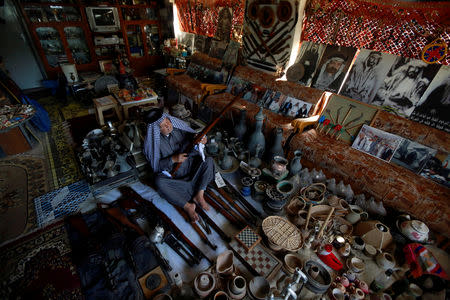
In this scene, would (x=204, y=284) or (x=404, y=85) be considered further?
(x=404, y=85)

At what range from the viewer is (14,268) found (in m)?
2.02

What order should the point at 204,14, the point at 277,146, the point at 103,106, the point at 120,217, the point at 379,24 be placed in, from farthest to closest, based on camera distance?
1. the point at 204,14
2. the point at 103,106
3. the point at 277,146
4. the point at 379,24
5. the point at 120,217

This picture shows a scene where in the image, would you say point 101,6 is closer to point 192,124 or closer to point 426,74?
point 192,124

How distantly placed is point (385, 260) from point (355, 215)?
520 millimetres

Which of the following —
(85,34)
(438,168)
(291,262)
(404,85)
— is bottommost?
(291,262)

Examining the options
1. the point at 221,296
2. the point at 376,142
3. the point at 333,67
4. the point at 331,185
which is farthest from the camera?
the point at 333,67

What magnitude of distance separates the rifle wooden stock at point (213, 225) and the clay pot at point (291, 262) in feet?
2.06

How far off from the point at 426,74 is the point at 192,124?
139 inches

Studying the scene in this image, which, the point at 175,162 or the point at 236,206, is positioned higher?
the point at 175,162

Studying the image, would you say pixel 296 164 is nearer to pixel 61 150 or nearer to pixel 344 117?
pixel 344 117

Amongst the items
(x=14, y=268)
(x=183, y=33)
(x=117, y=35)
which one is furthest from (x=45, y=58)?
(x=14, y=268)

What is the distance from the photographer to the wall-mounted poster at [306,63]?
12.1 feet

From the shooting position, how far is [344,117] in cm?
329

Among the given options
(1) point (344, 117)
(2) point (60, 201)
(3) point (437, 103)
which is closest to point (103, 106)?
(2) point (60, 201)
